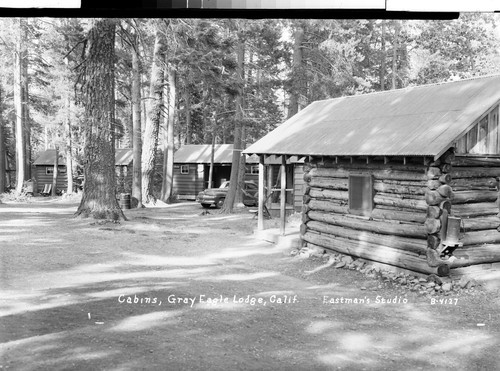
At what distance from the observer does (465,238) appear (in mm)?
11477

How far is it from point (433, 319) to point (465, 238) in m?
3.21

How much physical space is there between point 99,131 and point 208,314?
33.0ft

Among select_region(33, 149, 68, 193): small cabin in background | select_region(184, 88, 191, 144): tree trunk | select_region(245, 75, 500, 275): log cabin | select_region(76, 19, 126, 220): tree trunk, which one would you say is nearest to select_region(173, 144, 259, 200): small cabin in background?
select_region(184, 88, 191, 144): tree trunk

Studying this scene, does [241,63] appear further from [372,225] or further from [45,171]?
[45,171]

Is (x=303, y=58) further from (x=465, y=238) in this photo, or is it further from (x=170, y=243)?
(x=465, y=238)

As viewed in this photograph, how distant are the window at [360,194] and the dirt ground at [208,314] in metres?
1.68

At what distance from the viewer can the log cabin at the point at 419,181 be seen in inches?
433

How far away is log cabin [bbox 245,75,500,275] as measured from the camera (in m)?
11.0

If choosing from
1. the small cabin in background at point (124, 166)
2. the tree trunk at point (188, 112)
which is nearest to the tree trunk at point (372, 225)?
the tree trunk at point (188, 112)

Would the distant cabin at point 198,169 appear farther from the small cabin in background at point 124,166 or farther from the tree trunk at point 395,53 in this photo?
the tree trunk at point 395,53

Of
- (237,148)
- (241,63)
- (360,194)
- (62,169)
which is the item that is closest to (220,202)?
(237,148)

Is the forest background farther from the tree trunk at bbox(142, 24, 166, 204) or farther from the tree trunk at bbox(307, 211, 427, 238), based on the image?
the tree trunk at bbox(307, 211, 427, 238)

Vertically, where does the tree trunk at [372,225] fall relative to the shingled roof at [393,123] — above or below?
below

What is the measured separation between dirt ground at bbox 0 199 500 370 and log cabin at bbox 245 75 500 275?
1014 millimetres
